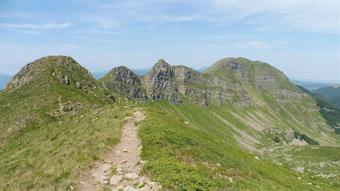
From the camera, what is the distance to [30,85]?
92.2 meters

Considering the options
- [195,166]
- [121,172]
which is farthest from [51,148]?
Result: [195,166]

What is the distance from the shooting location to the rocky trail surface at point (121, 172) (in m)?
24.6

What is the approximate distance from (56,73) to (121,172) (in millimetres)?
76167

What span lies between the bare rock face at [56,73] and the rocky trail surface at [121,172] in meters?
65.8

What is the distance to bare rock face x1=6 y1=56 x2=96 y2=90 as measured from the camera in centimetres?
9525

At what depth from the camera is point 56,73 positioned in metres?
96.6

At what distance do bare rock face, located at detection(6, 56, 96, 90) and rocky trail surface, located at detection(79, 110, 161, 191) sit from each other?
65755mm

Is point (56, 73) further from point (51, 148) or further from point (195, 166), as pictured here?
point (195, 166)

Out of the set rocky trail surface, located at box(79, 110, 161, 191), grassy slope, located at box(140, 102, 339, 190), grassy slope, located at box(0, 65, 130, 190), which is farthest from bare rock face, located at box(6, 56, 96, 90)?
rocky trail surface, located at box(79, 110, 161, 191)

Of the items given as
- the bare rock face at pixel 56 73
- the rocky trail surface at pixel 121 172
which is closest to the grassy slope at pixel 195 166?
the rocky trail surface at pixel 121 172

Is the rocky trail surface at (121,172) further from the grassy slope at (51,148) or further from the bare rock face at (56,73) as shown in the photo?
the bare rock face at (56,73)

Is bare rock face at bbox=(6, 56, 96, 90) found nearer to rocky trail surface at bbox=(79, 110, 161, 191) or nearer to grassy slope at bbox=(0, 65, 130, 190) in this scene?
grassy slope at bbox=(0, 65, 130, 190)

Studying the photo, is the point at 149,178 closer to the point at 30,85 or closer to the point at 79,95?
the point at 79,95

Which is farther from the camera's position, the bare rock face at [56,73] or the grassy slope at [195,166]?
the bare rock face at [56,73]
